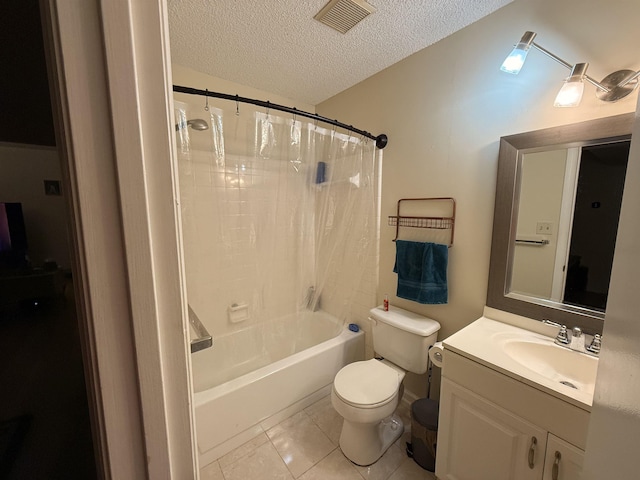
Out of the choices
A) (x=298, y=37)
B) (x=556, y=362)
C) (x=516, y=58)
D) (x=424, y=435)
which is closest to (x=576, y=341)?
(x=556, y=362)

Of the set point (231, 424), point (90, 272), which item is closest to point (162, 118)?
point (90, 272)

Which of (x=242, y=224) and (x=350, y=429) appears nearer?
(x=350, y=429)

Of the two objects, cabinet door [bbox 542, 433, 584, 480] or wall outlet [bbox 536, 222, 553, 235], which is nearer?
cabinet door [bbox 542, 433, 584, 480]

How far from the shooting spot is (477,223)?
1.49 m

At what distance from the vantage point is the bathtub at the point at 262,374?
1.48 metres

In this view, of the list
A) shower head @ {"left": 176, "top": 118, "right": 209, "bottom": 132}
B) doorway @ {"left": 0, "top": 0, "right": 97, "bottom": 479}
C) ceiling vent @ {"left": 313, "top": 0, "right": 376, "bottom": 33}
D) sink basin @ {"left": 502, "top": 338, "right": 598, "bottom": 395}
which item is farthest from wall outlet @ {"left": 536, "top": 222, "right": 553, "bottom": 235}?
shower head @ {"left": 176, "top": 118, "right": 209, "bottom": 132}

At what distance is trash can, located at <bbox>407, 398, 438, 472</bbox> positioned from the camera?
1401mm

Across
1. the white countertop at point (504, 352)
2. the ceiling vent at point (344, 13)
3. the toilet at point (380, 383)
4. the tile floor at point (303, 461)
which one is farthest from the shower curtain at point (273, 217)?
the white countertop at point (504, 352)

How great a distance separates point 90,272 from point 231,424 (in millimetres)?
1637

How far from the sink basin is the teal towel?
0.43 metres

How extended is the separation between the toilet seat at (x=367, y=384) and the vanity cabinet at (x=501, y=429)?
0.32 m

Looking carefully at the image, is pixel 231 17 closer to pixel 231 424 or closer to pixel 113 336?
pixel 113 336

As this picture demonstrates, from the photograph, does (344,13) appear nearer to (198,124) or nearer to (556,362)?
(198,124)

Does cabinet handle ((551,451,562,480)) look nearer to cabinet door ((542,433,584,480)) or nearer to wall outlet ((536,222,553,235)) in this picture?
cabinet door ((542,433,584,480))
